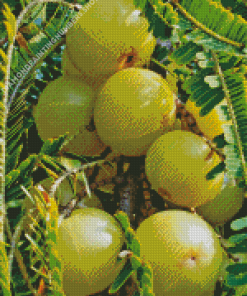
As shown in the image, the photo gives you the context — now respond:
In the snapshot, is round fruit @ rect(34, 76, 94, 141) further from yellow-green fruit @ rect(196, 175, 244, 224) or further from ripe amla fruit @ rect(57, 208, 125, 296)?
yellow-green fruit @ rect(196, 175, 244, 224)

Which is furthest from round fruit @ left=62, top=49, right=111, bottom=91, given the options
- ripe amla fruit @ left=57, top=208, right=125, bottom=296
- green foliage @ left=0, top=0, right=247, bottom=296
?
ripe amla fruit @ left=57, top=208, right=125, bottom=296

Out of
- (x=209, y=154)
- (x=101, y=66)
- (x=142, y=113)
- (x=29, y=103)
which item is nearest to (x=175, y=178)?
(x=209, y=154)

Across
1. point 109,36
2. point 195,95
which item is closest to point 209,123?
point 195,95

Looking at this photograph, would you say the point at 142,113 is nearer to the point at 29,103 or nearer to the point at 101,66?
the point at 101,66

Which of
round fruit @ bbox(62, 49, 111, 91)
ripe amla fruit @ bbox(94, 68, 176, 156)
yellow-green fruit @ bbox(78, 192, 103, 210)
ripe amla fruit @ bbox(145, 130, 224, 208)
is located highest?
round fruit @ bbox(62, 49, 111, 91)

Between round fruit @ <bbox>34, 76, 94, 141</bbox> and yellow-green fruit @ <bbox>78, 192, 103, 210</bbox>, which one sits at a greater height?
round fruit @ <bbox>34, 76, 94, 141</bbox>

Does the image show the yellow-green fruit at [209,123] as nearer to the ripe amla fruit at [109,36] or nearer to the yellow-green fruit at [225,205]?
the yellow-green fruit at [225,205]

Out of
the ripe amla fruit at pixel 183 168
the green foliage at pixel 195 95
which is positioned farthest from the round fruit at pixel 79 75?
the ripe amla fruit at pixel 183 168

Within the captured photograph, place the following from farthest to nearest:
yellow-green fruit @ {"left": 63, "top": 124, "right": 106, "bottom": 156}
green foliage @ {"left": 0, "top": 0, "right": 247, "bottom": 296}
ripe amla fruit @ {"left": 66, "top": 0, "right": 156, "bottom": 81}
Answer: yellow-green fruit @ {"left": 63, "top": 124, "right": 106, "bottom": 156}, ripe amla fruit @ {"left": 66, "top": 0, "right": 156, "bottom": 81}, green foliage @ {"left": 0, "top": 0, "right": 247, "bottom": 296}
